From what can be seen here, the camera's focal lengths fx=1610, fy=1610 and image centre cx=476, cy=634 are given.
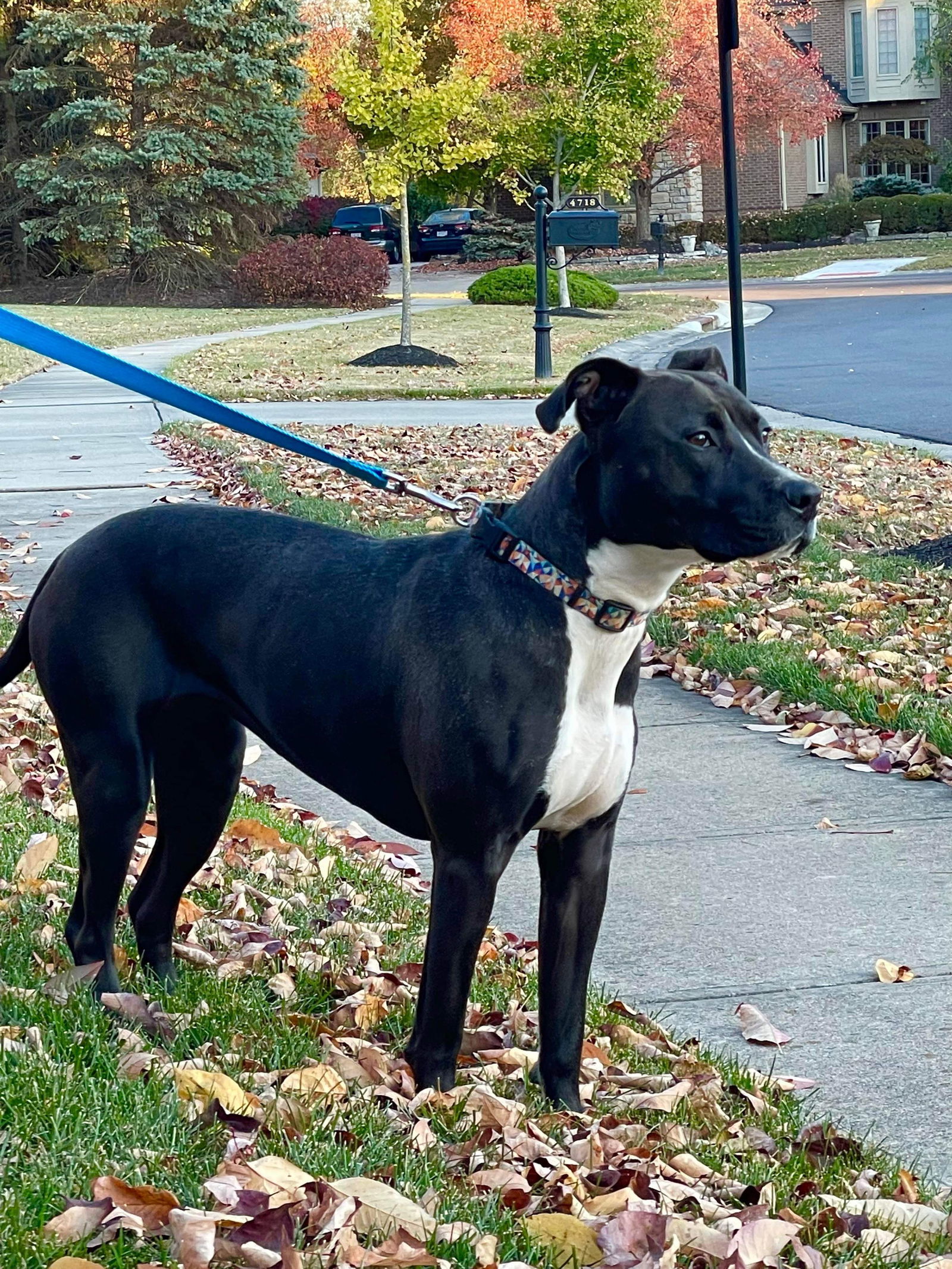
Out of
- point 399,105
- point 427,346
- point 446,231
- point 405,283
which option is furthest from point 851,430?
point 446,231

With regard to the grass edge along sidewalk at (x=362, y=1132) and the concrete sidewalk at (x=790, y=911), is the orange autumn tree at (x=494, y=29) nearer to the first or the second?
the concrete sidewalk at (x=790, y=911)

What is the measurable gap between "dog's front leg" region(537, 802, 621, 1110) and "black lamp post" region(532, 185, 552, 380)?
47.5 feet

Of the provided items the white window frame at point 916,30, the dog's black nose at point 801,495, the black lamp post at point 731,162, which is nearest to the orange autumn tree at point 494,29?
the white window frame at point 916,30

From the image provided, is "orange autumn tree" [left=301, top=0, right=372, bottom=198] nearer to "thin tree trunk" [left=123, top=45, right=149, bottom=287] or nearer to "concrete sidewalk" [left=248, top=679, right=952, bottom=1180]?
"thin tree trunk" [left=123, top=45, right=149, bottom=287]

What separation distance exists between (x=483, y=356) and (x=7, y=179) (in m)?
22.0

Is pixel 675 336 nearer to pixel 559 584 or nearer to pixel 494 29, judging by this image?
pixel 559 584

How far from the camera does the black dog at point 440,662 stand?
295 cm

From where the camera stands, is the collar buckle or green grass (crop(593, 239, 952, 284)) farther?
green grass (crop(593, 239, 952, 284))

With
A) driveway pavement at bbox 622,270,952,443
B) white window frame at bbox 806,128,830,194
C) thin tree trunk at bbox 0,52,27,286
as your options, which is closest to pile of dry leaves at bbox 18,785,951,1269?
driveway pavement at bbox 622,270,952,443

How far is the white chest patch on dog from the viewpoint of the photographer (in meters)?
2.99

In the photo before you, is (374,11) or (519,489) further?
(374,11)

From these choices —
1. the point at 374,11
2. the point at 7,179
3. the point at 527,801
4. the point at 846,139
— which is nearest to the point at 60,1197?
the point at 527,801

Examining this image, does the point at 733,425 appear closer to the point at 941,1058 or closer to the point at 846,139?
the point at 941,1058

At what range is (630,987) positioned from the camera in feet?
13.2
